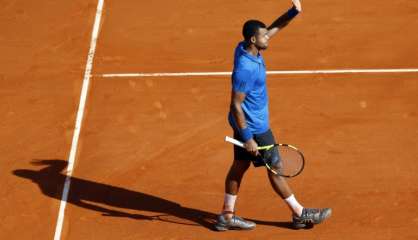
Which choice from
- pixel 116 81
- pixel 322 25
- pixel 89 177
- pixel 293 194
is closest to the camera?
pixel 293 194

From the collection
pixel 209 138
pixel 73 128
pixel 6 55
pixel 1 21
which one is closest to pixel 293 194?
pixel 209 138

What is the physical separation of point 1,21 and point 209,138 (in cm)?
516

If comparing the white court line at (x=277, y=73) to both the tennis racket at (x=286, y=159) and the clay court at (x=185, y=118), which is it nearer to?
the clay court at (x=185, y=118)

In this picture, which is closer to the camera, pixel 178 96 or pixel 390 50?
pixel 178 96

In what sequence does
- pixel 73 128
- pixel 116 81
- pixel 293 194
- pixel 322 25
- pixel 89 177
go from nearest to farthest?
pixel 293 194, pixel 89 177, pixel 73 128, pixel 116 81, pixel 322 25

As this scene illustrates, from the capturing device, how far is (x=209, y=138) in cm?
1166

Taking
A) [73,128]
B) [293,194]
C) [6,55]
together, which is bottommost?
[293,194]

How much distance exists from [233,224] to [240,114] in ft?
5.19

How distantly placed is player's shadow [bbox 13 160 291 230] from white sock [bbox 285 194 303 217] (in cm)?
38

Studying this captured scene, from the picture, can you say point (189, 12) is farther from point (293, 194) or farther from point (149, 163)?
point (293, 194)

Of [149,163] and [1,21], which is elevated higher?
[1,21]

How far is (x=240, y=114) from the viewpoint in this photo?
902cm

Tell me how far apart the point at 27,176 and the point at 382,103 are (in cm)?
508

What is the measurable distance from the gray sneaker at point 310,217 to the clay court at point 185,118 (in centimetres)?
13
